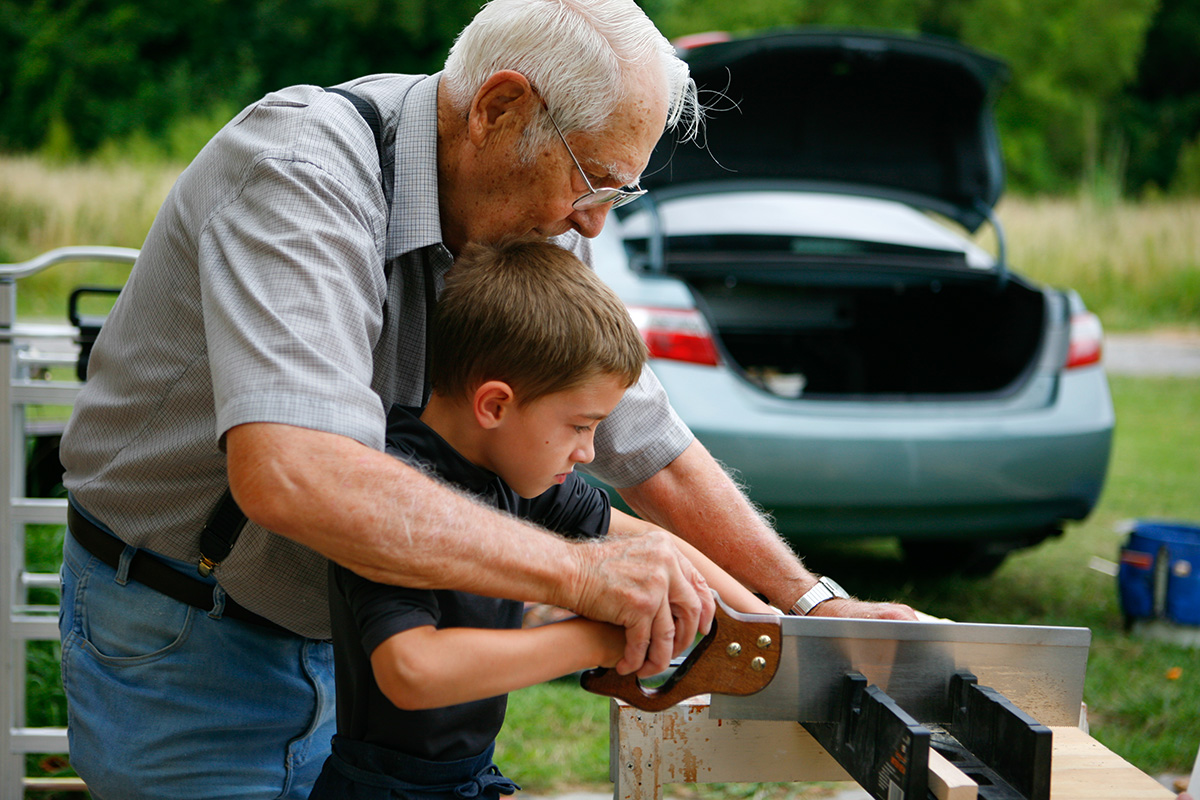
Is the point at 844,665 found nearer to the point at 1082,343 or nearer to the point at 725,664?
the point at 725,664

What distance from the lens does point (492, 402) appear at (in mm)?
1367

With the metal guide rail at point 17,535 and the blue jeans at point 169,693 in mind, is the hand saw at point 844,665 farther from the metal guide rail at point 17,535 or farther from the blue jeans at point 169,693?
the metal guide rail at point 17,535

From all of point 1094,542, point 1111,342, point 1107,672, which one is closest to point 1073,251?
point 1111,342

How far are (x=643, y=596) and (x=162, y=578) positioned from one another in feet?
2.50

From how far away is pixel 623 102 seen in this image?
1.49 meters

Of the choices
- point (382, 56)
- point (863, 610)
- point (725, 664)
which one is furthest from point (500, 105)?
point (382, 56)

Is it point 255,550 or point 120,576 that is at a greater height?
point 255,550

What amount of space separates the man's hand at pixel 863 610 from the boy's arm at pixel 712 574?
86mm

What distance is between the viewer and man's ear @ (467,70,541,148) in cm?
147

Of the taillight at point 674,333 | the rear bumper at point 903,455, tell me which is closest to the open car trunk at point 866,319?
the rear bumper at point 903,455

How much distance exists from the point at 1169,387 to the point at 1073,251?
11.6 feet

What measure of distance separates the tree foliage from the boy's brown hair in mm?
16161

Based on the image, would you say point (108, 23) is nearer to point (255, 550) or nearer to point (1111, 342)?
point (1111, 342)

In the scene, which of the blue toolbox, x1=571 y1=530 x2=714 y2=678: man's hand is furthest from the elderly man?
the blue toolbox
